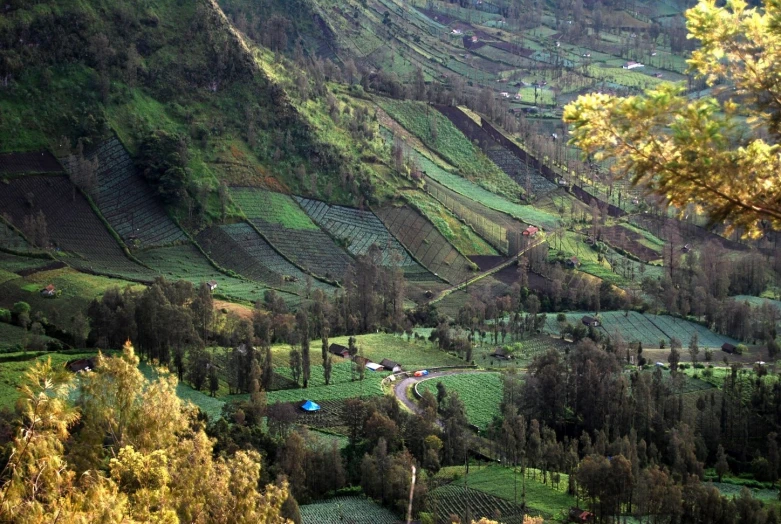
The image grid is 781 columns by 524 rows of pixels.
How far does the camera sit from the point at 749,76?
19.2 metres

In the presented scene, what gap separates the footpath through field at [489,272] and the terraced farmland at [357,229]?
22.1 ft

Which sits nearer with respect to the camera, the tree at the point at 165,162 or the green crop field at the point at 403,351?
the green crop field at the point at 403,351

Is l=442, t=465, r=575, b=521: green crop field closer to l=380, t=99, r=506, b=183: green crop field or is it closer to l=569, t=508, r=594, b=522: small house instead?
l=569, t=508, r=594, b=522: small house

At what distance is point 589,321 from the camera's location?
348 feet

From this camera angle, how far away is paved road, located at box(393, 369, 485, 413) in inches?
3123

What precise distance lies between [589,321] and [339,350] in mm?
29420


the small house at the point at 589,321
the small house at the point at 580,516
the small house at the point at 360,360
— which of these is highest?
the small house at the point at 589,321

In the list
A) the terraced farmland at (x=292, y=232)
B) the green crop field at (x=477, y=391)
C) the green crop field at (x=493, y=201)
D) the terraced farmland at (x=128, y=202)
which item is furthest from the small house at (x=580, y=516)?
the green crop field at (x=493, y=201)

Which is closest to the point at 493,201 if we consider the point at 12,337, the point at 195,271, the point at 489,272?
the point at 489,272

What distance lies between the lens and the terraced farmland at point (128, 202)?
359ft

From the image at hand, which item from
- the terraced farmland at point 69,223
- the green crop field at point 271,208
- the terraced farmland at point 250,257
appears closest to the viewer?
the terraced farmland at point 69,223

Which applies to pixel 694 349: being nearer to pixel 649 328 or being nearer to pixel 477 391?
pixel 649 328

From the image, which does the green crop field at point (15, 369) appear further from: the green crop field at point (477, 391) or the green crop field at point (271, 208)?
the green crop field at point (271, 208)

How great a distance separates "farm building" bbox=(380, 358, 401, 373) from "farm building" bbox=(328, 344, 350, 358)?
328 cm
